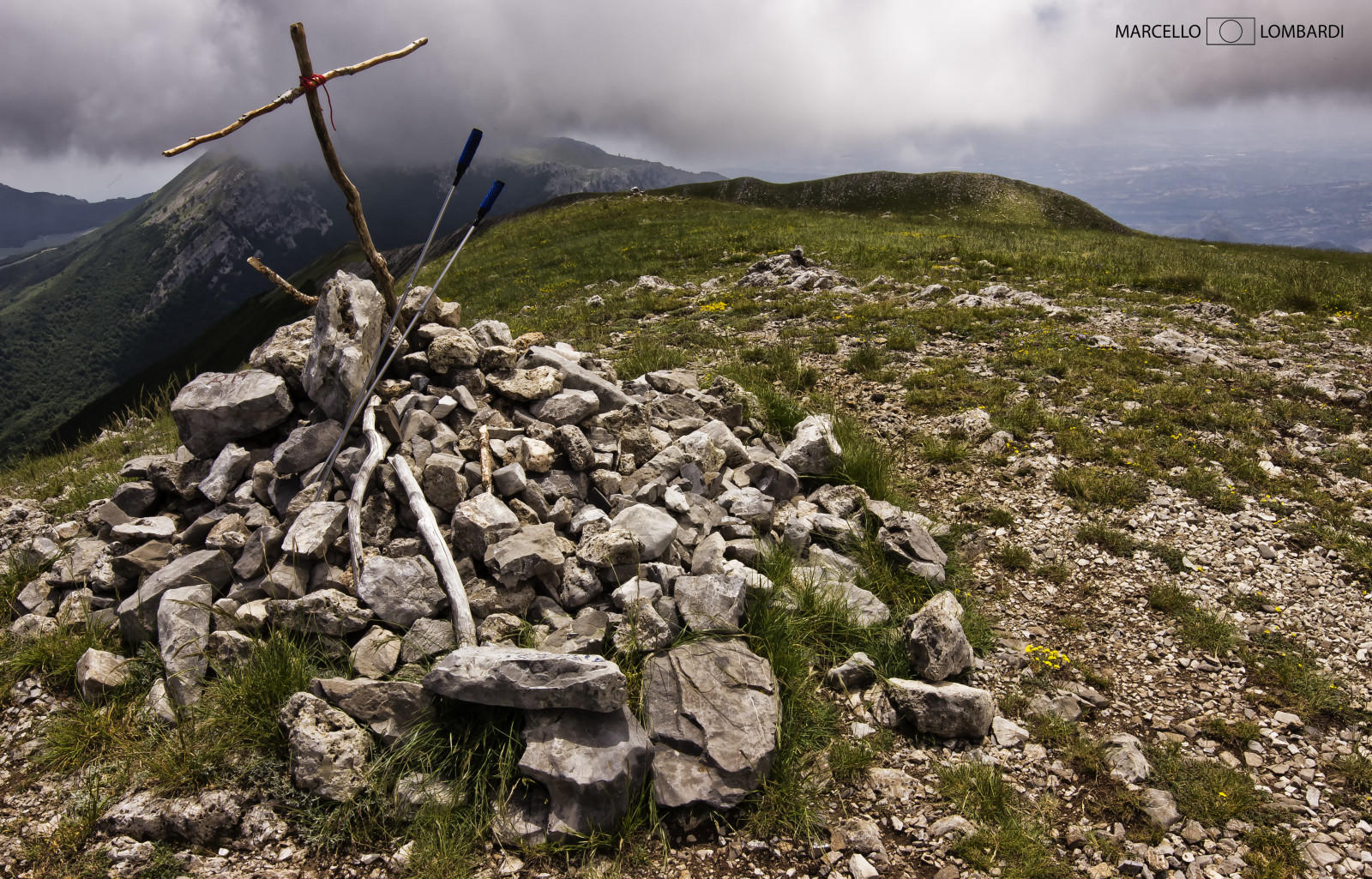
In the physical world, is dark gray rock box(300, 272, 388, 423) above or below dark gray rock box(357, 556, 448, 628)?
above

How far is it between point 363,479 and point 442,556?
1.45 meters

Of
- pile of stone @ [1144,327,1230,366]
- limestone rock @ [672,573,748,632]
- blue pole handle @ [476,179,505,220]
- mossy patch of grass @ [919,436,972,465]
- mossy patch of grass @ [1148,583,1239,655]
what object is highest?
blue pole handle @ [476,179,505,220]

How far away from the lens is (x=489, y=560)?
6.32m

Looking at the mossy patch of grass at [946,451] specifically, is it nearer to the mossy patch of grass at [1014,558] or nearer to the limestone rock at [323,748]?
the mossy patch of grass at [1014,558]

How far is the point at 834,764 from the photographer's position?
17.3ft

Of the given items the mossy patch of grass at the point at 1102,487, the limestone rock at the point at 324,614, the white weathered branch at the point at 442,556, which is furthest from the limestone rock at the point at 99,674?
the mossy patch of grass at the point at 1102,487

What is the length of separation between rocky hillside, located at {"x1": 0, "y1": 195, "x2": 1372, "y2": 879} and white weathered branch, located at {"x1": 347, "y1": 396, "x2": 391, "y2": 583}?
0.16ft

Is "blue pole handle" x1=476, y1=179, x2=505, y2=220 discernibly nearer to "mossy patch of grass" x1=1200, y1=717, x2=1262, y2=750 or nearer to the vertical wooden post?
the vertical wooden post

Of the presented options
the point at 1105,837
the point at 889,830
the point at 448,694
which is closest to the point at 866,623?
the point at 889,830

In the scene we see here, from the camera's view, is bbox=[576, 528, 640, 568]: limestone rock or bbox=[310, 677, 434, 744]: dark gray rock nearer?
bbox=[310, 677, 434, 744]: dark gray rock

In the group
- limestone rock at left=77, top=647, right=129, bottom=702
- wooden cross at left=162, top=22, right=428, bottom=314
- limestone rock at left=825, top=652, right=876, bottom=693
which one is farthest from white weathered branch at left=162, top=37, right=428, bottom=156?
limestone rock at left=825, top=652, right=876, bottom=693

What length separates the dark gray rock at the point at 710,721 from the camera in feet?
16.0

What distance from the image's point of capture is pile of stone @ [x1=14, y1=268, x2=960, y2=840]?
496 cm

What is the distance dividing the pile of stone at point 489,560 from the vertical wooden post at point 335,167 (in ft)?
1.63
